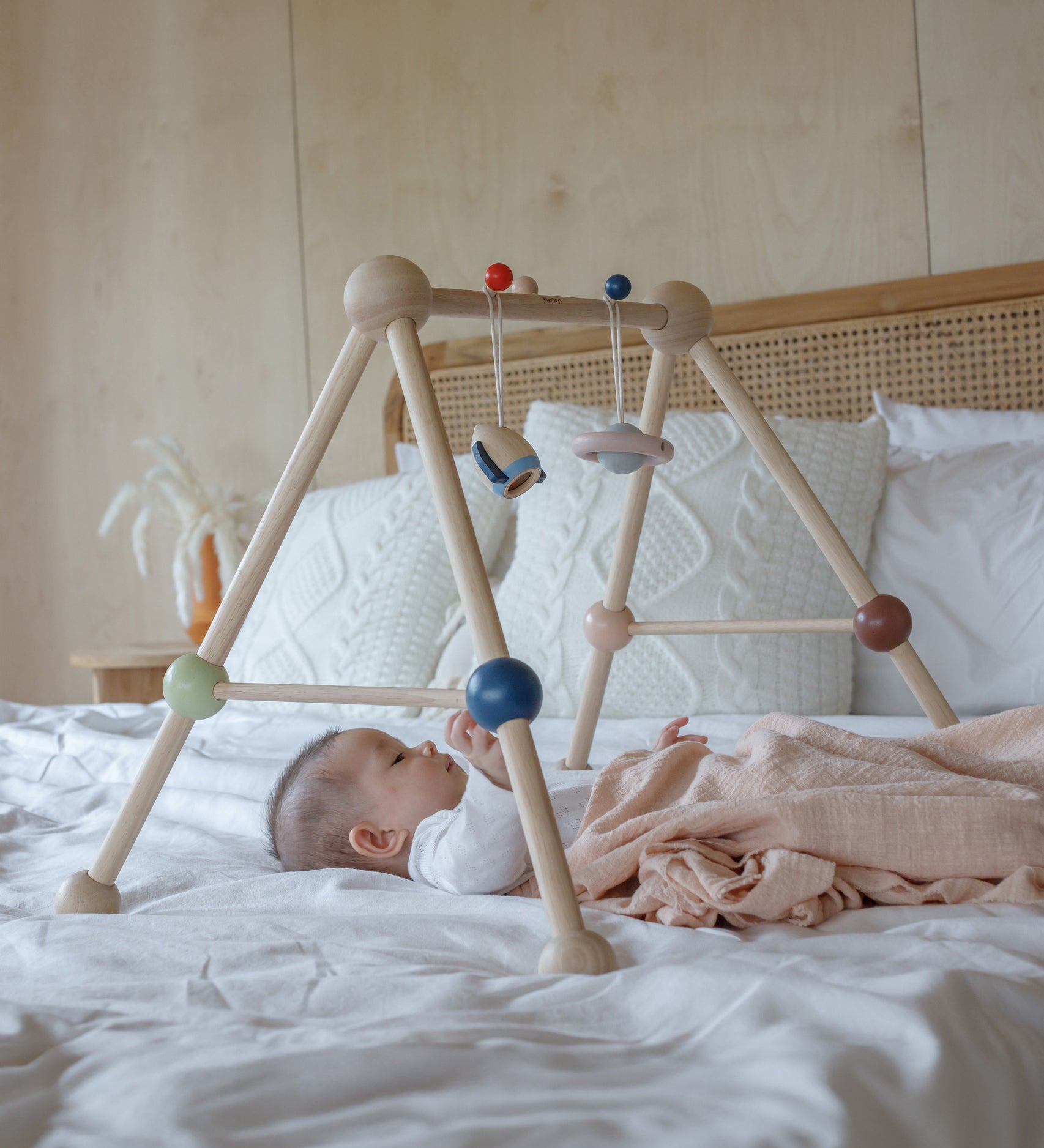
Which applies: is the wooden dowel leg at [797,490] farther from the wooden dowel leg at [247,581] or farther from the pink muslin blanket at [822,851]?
the wooden dowel leg at [247,581]

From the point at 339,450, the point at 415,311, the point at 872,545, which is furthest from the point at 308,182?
the point at 415,311

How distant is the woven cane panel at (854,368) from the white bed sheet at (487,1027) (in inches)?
53.2

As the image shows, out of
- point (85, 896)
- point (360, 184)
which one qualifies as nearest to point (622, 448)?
point (85, 896)

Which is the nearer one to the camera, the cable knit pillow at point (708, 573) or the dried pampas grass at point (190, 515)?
the cable knit pillow at point (708, 573)

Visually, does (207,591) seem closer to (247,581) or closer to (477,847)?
(247,581)

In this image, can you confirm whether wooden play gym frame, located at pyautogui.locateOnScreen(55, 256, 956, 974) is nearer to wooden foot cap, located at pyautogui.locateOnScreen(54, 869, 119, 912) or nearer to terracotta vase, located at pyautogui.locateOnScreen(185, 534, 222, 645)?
wooden foot cap, located at pyautogui.locateOnScreen(54, 869, 119, 912)

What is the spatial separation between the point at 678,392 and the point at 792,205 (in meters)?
0.41

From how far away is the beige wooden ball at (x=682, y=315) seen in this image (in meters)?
1.07

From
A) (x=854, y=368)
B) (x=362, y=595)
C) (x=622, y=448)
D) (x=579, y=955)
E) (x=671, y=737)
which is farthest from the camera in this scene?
(x=854, y=368)

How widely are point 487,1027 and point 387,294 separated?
1.82 feet

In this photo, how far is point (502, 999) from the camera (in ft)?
2.07

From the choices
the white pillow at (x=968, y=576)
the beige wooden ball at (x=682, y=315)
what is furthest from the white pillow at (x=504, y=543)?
the beige wooden ball at (x=682, y=315)

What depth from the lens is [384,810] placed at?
1.02 meters

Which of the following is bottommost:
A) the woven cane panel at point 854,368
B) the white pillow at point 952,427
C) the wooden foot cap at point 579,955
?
the wooden foot cap at point 579,955
